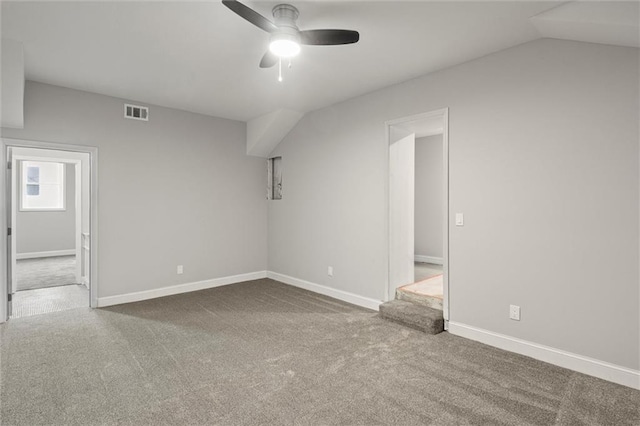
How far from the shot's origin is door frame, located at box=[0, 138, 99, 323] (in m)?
3.73

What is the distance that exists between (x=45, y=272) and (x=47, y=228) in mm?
2499

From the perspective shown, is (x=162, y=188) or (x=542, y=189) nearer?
(x=542, y=189)

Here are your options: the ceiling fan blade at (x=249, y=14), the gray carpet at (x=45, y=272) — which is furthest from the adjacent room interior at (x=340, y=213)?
the gray carpet at (x=45, y=272)

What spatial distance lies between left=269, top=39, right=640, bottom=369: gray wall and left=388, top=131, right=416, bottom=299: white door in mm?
118

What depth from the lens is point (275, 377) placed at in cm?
255

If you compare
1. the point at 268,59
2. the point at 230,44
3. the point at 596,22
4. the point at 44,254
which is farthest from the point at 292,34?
the point at 44,254

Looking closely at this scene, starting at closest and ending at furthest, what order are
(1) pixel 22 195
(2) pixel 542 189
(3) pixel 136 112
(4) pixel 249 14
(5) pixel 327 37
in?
(4) pixel 249 14
(5) pixel 327 37
(2) pixel 542 189
(3) pixel 136 112
(1) pixel 22 195

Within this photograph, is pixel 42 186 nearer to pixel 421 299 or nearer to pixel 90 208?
pixel 90 208

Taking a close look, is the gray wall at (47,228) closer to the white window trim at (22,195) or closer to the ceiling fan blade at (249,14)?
the white window trim at (22,195)

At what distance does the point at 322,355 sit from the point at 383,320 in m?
1.13

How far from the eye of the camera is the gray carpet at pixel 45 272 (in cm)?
554

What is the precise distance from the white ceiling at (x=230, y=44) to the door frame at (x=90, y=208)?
0.74 metres

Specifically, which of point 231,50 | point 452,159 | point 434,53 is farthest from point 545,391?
point 231,50

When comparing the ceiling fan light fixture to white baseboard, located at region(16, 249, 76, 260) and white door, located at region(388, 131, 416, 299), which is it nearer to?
white door, located at region(388, 131, 416, 299)
